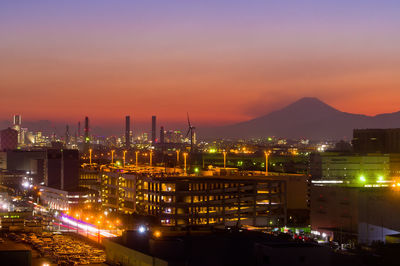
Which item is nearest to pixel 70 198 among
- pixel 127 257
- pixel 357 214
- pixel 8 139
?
pixel 357 214

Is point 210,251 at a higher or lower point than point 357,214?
higher

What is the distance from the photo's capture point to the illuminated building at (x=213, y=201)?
3284 centimetres

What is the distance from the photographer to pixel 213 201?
33094 millimetres

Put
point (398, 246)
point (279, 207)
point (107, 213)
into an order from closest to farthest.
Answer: point (398, 246) < point (279, 207) < point (107, 213)

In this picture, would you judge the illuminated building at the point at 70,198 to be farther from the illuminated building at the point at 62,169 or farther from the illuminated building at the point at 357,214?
the illuminated building at the point at 357,214

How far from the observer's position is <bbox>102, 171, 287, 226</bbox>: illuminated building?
32844mm

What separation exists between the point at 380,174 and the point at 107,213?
79.5 ft

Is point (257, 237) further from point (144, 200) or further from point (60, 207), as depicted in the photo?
point (60, 207)

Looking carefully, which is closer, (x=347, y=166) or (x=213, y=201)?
(x=213, y=201)

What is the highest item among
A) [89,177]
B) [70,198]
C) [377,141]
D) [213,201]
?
[377,141]

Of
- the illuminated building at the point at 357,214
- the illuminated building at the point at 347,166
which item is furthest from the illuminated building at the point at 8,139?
the illuminated building at the point at 357,214

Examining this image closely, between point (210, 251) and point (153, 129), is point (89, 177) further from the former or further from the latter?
point (153, 129)

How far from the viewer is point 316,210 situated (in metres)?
30.1

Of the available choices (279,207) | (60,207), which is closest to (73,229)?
(279,207)
